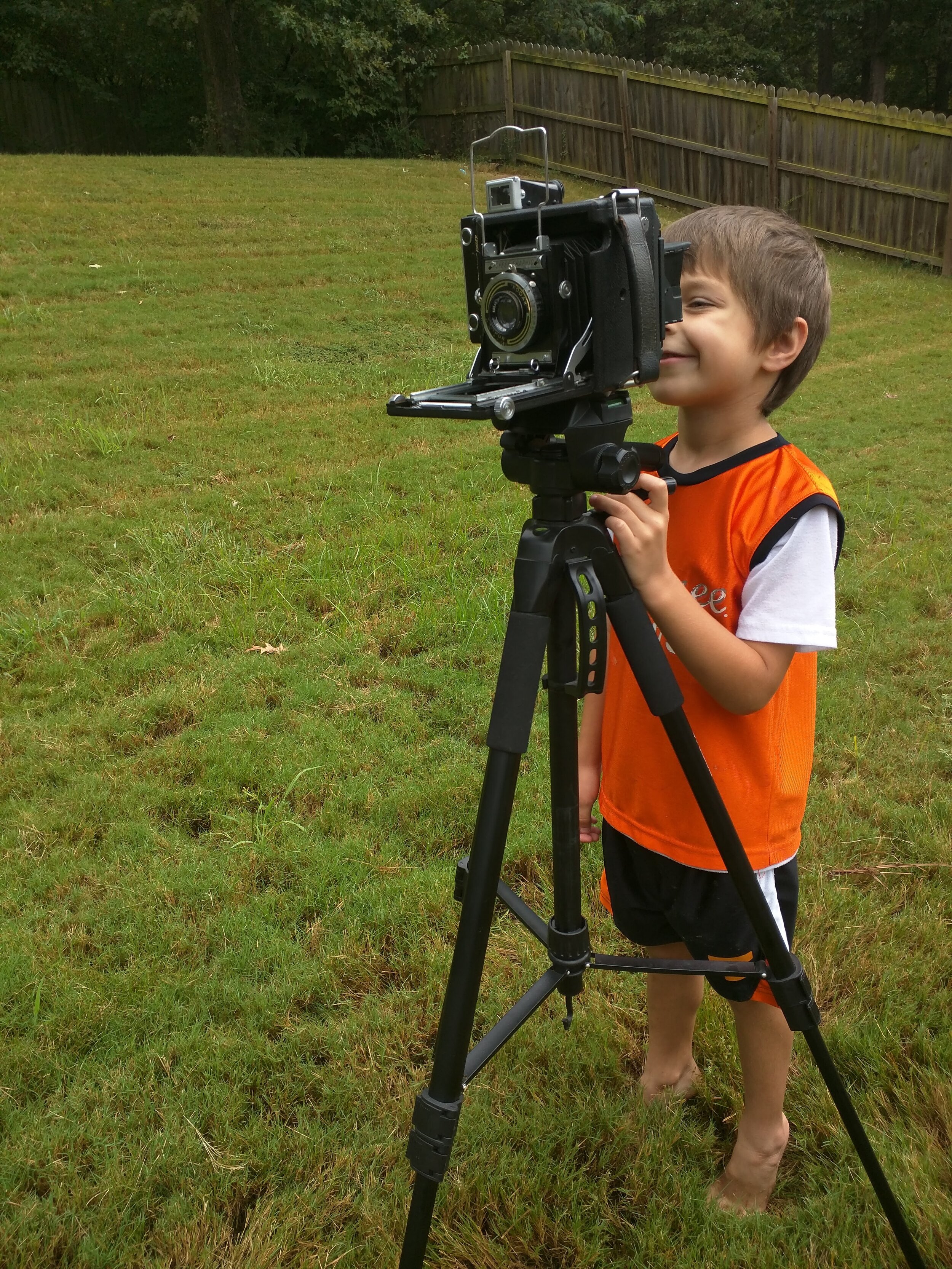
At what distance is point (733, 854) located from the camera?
4.82 ft

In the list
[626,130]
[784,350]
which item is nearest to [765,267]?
[784,350]

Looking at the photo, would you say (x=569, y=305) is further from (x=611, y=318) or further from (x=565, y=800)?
(x=565, y=800)

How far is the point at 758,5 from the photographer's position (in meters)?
28.2

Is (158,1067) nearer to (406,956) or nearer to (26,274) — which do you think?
(406,956)

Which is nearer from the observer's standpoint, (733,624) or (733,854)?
(733,854)

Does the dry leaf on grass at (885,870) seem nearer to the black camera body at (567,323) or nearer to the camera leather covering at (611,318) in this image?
the black camera body at (567,323)

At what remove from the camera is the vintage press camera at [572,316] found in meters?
1.25

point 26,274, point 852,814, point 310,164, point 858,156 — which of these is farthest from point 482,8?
point 852,814

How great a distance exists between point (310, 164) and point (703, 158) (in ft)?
18.7

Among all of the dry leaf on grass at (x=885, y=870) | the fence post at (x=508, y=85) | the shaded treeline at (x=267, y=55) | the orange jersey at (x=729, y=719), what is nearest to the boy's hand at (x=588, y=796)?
the orange jersey at (x=729, y=719)

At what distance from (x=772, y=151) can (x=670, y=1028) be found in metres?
13.6

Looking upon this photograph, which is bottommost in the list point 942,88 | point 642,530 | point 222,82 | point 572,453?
point 642,530

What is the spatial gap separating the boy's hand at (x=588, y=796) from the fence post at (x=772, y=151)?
501 inches

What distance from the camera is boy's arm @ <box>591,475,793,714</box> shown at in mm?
1372
